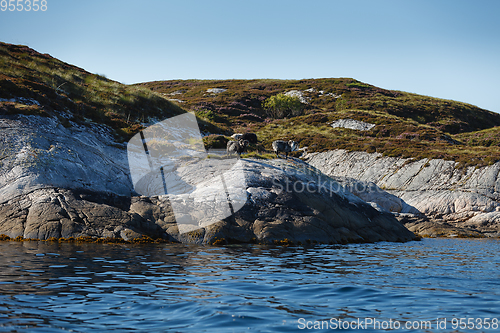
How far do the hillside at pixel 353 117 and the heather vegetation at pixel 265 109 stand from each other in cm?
17

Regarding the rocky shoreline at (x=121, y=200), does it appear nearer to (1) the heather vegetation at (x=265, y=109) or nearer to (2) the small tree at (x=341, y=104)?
(1) the heather vegetation at (x=265, y=109)

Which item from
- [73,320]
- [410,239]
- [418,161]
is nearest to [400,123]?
[418,161]

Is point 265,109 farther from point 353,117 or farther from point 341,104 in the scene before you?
point 353,117

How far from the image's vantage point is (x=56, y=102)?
2544 centimetres

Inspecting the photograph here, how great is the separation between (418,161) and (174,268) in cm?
3695

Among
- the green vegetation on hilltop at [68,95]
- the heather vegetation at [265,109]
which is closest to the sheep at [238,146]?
the heather vegetation at [265,109]

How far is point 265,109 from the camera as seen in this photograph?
84.6m

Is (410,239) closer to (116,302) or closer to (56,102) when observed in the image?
(116,302)

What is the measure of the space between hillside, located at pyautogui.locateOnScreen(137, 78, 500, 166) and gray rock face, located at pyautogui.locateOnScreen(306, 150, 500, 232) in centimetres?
181

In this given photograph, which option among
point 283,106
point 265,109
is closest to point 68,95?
point 283,106

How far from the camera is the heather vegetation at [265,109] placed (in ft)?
87.6

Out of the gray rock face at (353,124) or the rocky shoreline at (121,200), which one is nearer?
the rocky shoreline at (121,200)

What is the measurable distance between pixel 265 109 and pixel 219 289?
77312mm

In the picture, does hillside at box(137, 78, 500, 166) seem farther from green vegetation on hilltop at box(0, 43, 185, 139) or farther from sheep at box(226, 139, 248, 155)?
sheep at box(226, 139, 248, 155)
